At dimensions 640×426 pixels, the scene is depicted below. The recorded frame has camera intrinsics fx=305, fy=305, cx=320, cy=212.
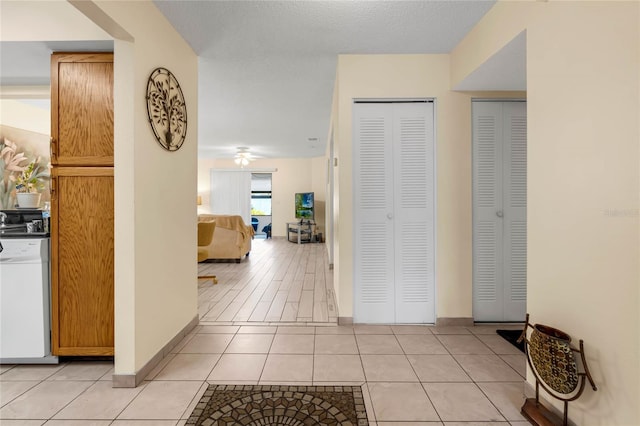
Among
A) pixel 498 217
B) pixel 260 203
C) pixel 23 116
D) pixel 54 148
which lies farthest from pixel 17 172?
pixel 260 203

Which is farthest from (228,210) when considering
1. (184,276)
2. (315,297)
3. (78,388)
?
(78,388)

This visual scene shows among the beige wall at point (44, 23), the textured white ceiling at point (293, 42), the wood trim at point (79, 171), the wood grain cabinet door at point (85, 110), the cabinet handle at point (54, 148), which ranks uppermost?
the textured white ceiling at point (293, 42)

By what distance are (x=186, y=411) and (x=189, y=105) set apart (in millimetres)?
2331

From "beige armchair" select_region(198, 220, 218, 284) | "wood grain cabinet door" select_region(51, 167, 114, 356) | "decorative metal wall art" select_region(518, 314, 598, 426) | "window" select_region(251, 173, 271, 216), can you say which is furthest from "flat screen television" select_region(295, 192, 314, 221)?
"decorative metal wall art" select_region(518, 314, 598, 426)

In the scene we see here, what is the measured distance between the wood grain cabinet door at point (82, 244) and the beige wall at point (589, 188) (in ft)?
8.72

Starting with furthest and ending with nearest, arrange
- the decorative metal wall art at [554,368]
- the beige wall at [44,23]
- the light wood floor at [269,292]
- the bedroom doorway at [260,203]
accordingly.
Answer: the bedroom doorway at [260,203]
the light wood floor at [269,292]
the beige wall at [44,23]
the decorative metal wall art at [554,368]

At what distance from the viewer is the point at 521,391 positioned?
6.08 feet

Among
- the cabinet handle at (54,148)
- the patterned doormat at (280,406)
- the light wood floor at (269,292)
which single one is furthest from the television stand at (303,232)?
the patterned doormat at (280,406)

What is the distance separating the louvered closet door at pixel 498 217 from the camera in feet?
9.45

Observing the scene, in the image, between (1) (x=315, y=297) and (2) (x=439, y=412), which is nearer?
(2) (x=439, y=412)

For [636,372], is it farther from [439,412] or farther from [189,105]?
[189,105]

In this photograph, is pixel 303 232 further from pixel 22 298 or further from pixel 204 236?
pixel 22 298

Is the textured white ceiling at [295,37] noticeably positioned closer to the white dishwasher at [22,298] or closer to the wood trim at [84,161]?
the wood trim at [84,161]

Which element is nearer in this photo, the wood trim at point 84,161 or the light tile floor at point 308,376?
the light tile floor at point 308,376
